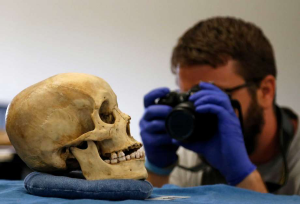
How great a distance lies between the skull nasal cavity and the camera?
0.54m

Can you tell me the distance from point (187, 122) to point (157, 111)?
6.0 inches

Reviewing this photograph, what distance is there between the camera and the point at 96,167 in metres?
0.50

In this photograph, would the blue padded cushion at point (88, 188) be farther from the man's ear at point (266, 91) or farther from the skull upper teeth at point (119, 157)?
the man's ear at point (266, 91)

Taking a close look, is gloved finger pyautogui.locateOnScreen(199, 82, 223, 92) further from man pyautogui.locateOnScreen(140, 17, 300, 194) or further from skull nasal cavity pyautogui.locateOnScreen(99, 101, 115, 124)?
skull nasal cavity pyautogui.locateOnScreen(99, 101, 115, 124)

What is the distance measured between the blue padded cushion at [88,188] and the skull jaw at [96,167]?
0.02 meters

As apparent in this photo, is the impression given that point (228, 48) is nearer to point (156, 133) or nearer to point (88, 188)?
point (156, 133)

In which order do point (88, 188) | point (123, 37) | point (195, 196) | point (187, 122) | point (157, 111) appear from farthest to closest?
point (123, 37) → point (157, 111) → point (187, 122) → point (195, 196) → point (88, 188)

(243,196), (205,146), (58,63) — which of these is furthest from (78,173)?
(58,63)

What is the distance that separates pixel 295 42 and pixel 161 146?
1.11 metres

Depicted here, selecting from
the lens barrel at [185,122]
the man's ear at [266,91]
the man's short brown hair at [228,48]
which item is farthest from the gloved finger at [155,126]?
the man's ear at [266,91]

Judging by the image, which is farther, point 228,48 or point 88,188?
point 228,48

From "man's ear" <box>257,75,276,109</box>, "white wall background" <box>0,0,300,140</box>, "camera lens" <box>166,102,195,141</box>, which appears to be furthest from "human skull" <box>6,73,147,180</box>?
"white wall background" <box>0,0,300,140</box>

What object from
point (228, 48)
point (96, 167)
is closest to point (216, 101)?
point (228, 48)

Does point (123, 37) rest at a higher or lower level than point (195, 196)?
higher
